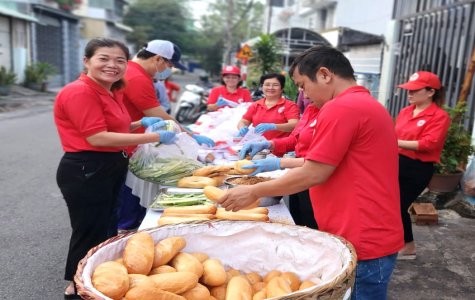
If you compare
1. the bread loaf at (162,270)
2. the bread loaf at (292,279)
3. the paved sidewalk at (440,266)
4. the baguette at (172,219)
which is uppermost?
the bread loaf at (162,270)

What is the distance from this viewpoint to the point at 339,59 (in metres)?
1.72

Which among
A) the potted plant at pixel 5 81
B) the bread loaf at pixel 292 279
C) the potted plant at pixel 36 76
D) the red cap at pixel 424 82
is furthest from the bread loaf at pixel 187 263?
the potted plant at pixel 36 76

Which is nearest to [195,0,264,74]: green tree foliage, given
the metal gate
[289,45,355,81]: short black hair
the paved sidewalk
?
the metal gate

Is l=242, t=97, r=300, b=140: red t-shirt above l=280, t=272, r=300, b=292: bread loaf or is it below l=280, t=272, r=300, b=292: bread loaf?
above

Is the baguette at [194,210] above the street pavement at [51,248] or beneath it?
above

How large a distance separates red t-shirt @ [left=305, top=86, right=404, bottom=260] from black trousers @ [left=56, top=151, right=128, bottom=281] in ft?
4.67

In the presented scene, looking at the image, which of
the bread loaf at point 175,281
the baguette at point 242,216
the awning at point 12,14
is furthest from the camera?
the awning at point 12,14

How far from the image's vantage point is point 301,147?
2.84 metres

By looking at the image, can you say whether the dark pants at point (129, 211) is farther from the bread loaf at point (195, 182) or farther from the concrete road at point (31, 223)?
the bread loaf at point (195, 182)

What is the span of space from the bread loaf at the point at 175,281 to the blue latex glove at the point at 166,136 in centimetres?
151

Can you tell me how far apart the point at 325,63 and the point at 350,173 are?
0.45 m

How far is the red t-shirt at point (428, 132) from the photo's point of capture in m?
3.27

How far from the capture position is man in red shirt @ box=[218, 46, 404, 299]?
5.24ft

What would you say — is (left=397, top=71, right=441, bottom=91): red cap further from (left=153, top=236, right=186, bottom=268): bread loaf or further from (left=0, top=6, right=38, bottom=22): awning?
(left=0, top=6, right=38, bottom=22): awning
